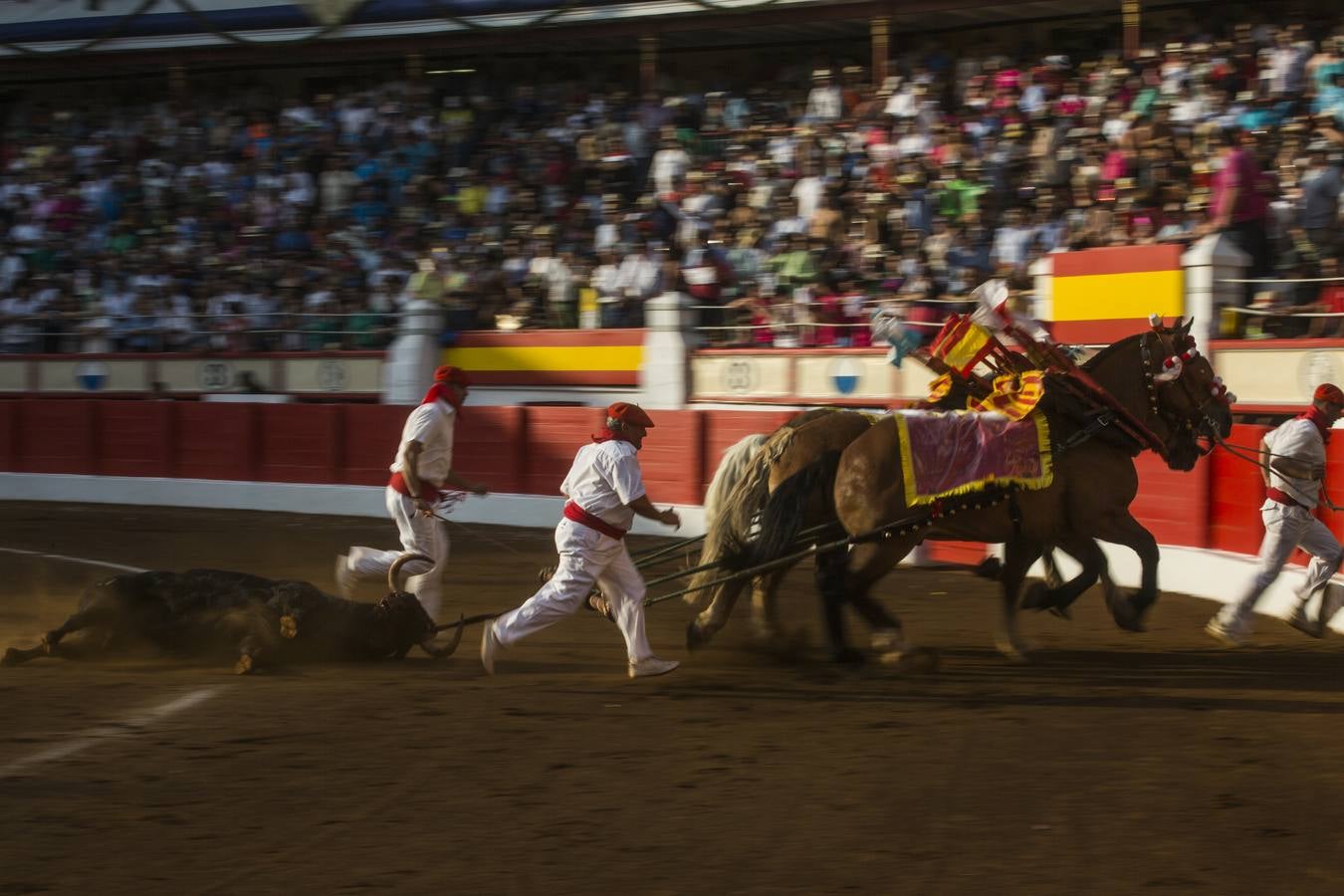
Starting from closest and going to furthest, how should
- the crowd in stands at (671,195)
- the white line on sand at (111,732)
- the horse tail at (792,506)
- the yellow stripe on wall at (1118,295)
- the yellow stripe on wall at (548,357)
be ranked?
the white line on sand at (111,732) < the horse tail at (792,506) < the yellow stripe on wall at (1118,295) < the crowd in stands at (671,195) < the yellow stripe on wall at (548,357)

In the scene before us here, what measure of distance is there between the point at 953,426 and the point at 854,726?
2.10 meters

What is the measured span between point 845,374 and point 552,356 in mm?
4666

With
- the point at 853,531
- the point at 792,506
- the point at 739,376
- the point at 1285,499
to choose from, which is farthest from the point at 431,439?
the point at 739,376

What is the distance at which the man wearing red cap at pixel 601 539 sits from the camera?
8109 millimetres

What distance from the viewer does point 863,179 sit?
18453mm

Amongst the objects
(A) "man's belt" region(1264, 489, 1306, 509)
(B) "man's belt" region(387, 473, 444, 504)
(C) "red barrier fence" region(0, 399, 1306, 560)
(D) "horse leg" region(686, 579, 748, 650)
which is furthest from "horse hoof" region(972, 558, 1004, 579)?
(B) "man's belt" region(387, 473, 444, 504)

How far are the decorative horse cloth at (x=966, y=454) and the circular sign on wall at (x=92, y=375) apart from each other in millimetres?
16950

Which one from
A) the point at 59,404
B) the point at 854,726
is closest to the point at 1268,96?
the point at 854,726

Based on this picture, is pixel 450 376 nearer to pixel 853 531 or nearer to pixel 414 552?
pixel 414 552

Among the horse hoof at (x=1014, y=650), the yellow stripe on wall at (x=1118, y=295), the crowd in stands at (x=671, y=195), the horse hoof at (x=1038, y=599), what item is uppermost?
the crowd in stands at (x=671, y=195)

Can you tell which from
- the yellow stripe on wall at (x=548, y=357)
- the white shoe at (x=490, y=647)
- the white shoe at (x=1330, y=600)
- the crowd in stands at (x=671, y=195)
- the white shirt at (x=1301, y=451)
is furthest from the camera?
the yellow stripe on wall at (x=548, y=357)

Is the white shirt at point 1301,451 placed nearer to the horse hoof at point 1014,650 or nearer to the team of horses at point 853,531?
the team of horses at point 853,531

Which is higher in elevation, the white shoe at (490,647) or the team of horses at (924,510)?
the team of horses at (924,510)

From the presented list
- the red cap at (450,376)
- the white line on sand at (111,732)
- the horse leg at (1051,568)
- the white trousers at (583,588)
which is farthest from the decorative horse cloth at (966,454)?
the white line on sand at (111,732)
